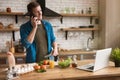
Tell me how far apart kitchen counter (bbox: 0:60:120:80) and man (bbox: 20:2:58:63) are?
54 cm

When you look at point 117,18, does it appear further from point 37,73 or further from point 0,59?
point 37,73

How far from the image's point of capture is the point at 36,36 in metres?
3.02

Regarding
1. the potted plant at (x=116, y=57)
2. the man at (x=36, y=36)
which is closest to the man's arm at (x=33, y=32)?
the man at (x=36, y=36)

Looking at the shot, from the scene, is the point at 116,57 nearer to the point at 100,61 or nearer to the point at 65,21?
the point at 100,61

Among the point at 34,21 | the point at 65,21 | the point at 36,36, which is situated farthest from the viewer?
the point at 65,21

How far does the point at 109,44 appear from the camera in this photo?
17.1ft

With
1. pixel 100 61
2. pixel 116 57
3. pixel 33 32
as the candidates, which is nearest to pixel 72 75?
pixel 100 61

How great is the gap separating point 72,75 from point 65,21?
3132 millimetres

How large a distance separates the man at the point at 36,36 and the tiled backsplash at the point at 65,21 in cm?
205

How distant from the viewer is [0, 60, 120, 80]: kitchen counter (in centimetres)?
226

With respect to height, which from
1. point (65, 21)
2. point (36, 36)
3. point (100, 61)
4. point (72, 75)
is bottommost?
point (72, 75)

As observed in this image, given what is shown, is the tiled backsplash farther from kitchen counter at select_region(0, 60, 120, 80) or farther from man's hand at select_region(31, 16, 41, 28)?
kitchen counter at select_region(0, 60, 120, 80)

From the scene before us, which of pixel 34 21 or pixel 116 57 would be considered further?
pixel 34 21

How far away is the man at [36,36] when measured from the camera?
2897 mm
